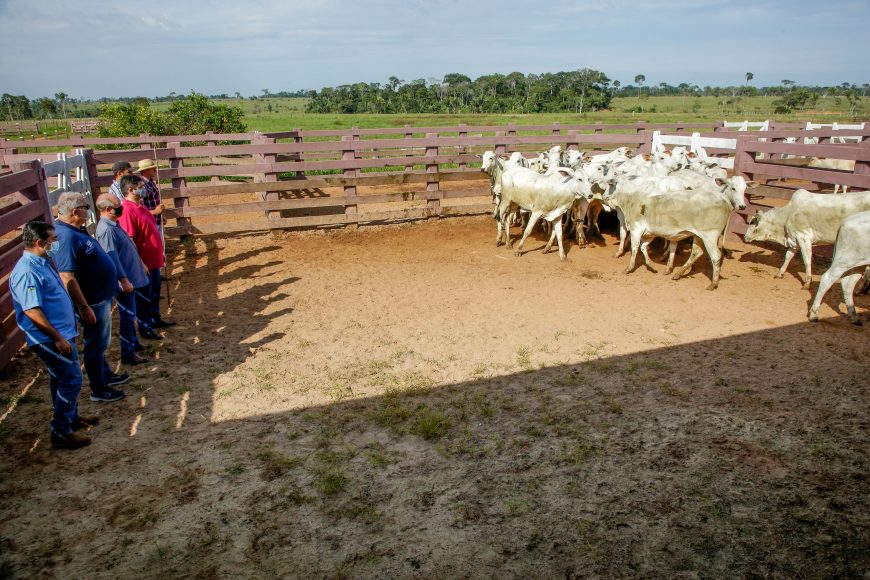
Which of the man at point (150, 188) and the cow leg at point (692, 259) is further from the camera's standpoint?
the cow leg at point (692, 259)

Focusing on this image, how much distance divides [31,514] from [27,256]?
1.94 meters

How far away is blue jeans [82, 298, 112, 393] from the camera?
5.05 metres

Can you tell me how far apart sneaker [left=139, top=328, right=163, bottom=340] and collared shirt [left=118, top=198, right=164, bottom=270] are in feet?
2.56

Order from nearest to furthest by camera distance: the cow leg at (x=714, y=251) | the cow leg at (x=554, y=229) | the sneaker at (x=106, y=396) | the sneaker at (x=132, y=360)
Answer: the sneaker at (x=106, y=396)
the sneaker at (x=132, y=360)
the cow leg at (x=714, y=251)
the cow leg at (x=554, y=229)

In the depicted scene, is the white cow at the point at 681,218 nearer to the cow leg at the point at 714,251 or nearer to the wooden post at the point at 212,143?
the cow leg at the point at 714,251

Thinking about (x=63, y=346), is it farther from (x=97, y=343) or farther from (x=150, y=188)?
(x=150, y=188)

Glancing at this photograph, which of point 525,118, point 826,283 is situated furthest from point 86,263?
point 525,118

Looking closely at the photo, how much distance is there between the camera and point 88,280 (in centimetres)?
497

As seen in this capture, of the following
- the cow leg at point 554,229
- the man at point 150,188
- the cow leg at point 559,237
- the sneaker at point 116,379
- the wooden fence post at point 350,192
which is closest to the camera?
the sneaker at point 116,379

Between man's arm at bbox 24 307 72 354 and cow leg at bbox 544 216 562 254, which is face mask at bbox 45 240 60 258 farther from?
cow leg at bbox 544 216 562 254

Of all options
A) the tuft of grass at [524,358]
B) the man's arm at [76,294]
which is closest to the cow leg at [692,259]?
the tuft of grass at [524,358]

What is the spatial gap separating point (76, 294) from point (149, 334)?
7.12 feet

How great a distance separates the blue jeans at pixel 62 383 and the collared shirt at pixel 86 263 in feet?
2.19

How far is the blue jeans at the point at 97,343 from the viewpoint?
16.6ft
